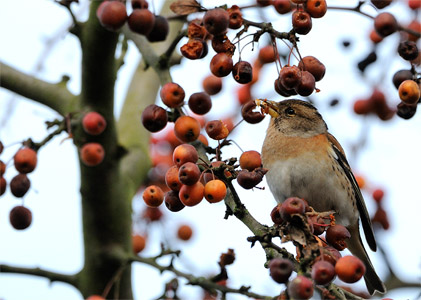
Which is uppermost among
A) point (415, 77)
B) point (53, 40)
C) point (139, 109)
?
point (415, 77)

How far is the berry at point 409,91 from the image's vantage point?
10.4 feet

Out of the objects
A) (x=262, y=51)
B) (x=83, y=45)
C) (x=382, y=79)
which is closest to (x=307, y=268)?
(x=262, y=51)

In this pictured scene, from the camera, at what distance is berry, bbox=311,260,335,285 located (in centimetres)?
220

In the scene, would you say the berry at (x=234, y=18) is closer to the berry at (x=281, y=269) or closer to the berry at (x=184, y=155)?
the berry at (x=184, y=155)

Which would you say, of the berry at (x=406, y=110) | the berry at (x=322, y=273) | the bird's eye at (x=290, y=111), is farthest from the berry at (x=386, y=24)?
the bird's eye at (x=290, y=111)

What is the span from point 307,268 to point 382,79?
144 inches

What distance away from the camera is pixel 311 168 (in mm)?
4539

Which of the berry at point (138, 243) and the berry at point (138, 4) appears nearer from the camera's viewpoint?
the berry at point (138, 4)

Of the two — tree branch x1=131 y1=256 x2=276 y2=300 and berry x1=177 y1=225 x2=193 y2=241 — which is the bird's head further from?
tree branch x1=131 y1=256 x2=276 y2=300

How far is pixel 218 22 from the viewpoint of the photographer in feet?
9.06

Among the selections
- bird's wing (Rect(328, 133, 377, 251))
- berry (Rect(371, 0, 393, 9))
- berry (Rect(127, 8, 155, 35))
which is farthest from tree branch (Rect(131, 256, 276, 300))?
bird's wing (Rect(328, 133, 377, 251))

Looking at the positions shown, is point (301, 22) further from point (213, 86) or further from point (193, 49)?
point (213, 86)

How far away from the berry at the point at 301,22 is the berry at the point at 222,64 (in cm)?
34

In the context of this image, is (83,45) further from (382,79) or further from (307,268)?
(382,79)
